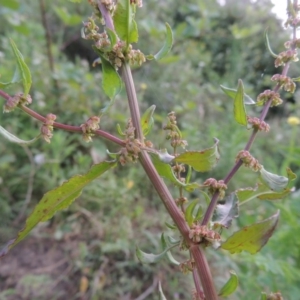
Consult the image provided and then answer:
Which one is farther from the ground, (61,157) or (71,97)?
(71,97)

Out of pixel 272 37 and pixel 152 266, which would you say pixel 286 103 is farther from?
pixel 152 266

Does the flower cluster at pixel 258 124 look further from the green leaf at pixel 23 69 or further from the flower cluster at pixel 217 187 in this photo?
the green leaf at pixel 23 69

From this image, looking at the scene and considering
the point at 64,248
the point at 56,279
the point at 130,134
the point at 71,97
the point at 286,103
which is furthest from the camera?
the point at 286,103

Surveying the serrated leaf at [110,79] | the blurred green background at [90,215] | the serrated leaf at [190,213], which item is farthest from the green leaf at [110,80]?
the blurred green background at [90,215]

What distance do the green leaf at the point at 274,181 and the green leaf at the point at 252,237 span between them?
4 cm

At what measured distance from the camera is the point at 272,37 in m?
4.09

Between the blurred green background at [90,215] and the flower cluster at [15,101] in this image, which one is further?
the blurred green background at [90,215]

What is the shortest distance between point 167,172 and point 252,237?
3.2 inches

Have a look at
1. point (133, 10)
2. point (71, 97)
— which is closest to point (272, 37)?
point (71, 97)

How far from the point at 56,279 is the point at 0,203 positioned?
0.37 metres

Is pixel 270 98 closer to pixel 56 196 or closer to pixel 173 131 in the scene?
pixel 173 131

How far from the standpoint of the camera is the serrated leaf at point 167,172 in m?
0.30

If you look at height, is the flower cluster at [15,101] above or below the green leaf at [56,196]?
above

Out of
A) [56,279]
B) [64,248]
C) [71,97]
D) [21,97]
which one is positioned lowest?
[21,97]
